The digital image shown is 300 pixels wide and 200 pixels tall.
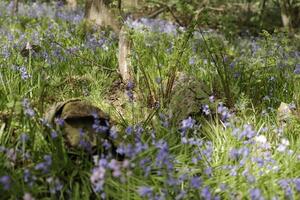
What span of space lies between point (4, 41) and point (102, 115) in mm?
3137

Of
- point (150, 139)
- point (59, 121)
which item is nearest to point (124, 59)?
point (150, 139)

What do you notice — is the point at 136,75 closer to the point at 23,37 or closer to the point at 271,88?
the point at 271,88

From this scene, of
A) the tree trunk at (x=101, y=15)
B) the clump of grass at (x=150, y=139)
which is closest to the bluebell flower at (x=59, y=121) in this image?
the clump of grass at (x=150, y=139)

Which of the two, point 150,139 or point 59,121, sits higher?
point 59,121

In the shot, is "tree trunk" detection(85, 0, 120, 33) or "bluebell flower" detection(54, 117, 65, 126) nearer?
"bluebell flower" detection(54, 117, 65, 126)

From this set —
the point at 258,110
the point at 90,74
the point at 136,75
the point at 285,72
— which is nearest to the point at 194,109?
the point at 258,110

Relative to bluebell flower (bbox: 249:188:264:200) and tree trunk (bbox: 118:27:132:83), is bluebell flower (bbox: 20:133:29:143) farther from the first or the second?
tree trunk (bbox: 118:27:132:83)


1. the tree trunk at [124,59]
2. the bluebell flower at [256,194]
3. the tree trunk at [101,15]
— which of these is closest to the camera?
the bluebell flower at [256,194]

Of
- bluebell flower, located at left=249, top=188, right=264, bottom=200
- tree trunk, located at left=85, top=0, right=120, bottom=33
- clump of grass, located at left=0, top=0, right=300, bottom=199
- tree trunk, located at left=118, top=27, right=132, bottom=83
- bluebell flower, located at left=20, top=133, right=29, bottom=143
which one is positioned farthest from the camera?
tree trunk, located at left=85, top=0, right=120, bottom=33

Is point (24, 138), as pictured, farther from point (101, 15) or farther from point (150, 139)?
point (101, 15)

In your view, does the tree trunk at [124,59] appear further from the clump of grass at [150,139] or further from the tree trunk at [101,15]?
the tree trunk at [101,15]

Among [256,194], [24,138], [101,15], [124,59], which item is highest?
[101,15]

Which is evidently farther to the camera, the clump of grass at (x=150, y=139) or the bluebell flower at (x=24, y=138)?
the bluebell flower at (x=24, y=138)

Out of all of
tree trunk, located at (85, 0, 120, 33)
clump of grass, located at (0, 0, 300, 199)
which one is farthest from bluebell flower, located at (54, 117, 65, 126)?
tree trunk, located at (85, 0, 120, 33)
